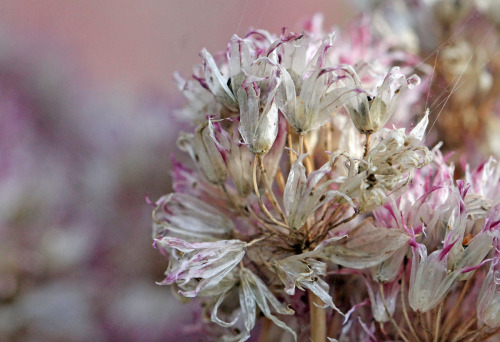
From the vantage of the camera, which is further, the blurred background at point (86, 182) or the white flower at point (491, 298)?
the blurred background at point (86, 182)

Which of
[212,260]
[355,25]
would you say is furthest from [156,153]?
[212,260]

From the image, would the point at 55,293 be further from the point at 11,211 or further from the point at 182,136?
the point at 182,136

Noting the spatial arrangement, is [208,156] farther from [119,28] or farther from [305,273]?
[119,28]

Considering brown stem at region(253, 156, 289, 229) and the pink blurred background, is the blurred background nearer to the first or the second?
the pink blurred background

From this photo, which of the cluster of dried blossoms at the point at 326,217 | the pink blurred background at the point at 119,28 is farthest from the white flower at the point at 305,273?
the pink blurred background at the point at 119,28

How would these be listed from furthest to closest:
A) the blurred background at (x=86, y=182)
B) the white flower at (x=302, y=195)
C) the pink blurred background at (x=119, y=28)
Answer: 1. the pink blurred background at (x=119, y=28)
2. the blurred background at (x=86, y=182)
3. the white flower at (x=302, y=195)

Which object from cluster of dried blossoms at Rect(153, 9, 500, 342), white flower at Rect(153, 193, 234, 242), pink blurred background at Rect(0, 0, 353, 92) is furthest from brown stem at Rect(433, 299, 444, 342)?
pink blurred background at Rect(0, 0, 353, 92)

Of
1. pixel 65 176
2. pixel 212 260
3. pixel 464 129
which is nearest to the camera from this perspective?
pixel 212 260

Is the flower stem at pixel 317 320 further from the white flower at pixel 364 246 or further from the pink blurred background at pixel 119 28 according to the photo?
the pink blurred background at pixel 119 28
